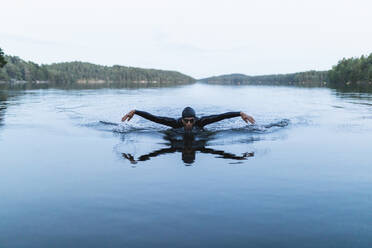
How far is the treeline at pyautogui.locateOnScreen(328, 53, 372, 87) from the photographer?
136000 mm

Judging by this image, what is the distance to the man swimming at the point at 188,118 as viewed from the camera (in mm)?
12750

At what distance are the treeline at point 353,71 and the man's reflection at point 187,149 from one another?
418 feet

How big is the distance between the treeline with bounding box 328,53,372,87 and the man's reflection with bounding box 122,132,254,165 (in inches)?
5019

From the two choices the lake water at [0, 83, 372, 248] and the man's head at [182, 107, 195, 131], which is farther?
→ the man's head at [182, 107, 195, 131]

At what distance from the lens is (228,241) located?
4.62 m

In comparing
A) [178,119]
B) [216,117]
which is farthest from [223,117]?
[178,119]

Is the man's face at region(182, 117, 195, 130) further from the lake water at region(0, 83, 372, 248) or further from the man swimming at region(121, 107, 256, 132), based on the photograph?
the lake water at region(0, 83, 372, 248)

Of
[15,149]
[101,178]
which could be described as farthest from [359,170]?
[15,149]

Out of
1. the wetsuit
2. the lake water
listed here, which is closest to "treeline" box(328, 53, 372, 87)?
the wetsuit

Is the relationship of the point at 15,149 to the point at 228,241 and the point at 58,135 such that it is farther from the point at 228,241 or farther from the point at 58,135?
the point at 228,241

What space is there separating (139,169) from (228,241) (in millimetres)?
4445

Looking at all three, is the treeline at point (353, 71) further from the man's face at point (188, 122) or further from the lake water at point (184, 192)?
the lake water at point (184, 192)

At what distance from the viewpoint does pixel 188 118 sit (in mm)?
12914

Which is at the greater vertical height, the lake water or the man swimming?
the man swimming
